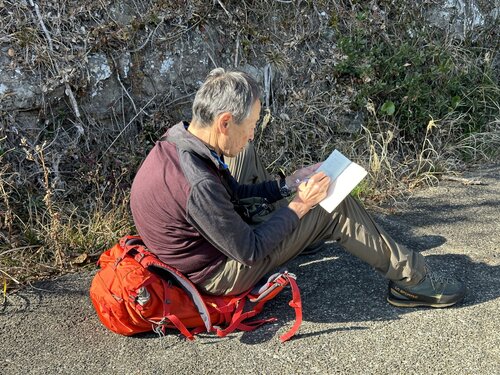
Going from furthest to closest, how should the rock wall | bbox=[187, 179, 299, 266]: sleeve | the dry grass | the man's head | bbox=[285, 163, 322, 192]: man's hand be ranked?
the rock wall → the dry grass → bbox=[285, 163, 322, 192]: man's hand → the man's head → bbox=[187, 179, 299, 266]: sleeve

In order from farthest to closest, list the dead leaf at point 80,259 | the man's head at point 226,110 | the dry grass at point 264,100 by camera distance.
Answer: the dry grass at point 264,100 → the dead leaf at point 80,259 → the man's head at point 226,110

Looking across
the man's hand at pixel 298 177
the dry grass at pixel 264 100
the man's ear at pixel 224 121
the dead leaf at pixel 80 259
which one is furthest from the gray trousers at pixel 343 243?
the dry grass at pixel 264 100

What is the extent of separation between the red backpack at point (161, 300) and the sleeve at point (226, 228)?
0.93ft

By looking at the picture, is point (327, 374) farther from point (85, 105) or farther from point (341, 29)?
point (341, 29)

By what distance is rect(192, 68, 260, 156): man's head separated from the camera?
2793 mm

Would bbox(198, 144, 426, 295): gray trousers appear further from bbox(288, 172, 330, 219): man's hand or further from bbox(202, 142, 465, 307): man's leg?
bbox(288, 172, 330, 219): man's hand

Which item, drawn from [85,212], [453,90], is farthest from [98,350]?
[453,90]

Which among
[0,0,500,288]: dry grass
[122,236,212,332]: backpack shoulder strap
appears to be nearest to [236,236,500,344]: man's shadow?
[122,236,212,332]: backpack shoulder strap

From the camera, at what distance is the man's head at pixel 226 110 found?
2.79 metres

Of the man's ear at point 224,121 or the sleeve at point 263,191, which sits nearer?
the man's ear at point 224,121

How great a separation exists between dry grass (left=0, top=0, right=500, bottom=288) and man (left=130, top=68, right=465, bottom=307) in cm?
114

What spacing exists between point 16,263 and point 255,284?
1.64m

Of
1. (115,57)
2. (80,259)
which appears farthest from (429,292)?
(115,57)

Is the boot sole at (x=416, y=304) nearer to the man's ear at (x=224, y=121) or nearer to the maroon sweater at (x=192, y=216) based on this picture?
the maroon sweater at (x=192, y=216)
